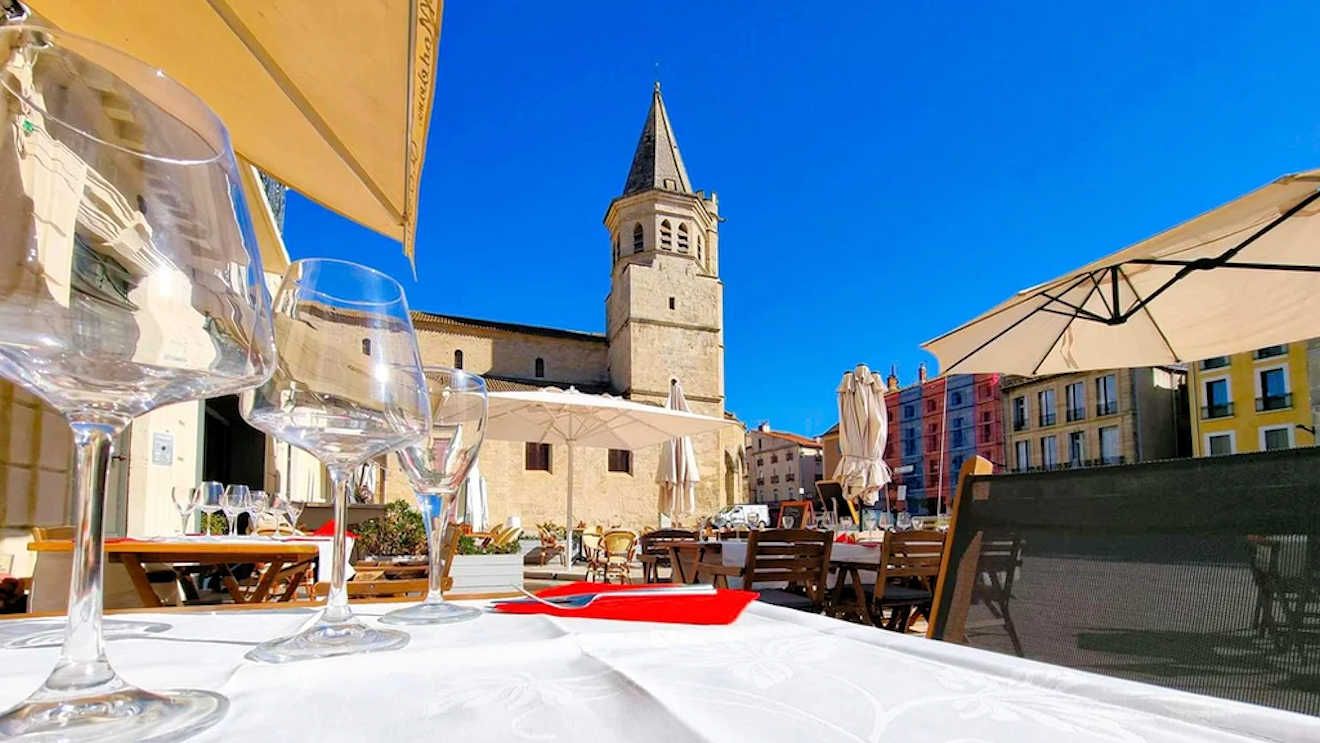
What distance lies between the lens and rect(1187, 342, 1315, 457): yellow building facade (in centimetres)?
2397

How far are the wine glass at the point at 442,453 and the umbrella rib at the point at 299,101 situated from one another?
1.37 m

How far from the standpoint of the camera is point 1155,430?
101 feet

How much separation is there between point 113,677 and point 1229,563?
1290 millimetres

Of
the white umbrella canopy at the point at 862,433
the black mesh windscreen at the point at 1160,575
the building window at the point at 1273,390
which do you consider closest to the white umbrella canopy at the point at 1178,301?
the black mesh windscreen at the point at 1160,575

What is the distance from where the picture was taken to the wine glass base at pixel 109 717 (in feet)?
1.31

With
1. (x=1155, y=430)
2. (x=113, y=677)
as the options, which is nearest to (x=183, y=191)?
(x=113, y=677)

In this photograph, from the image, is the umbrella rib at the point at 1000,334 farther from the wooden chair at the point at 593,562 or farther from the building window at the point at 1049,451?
the building window at the point at 1049,451

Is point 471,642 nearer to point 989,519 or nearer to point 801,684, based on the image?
point 801,684

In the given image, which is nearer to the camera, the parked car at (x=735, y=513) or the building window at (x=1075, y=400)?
the parked car at (x=735, y=513)

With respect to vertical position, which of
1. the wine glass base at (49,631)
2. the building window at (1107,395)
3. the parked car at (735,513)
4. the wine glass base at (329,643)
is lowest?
the parked car at (735,513)

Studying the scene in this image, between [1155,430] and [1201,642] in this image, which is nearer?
[1201,642]

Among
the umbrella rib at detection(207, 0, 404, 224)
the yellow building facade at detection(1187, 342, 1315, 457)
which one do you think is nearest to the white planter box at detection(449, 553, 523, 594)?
the umbrella rib at detection(207, 0, 404, 224)

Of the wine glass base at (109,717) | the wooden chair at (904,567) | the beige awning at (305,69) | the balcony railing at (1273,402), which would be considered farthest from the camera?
the balcony railing at (1273,402)

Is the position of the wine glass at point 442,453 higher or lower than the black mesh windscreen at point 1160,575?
higher
